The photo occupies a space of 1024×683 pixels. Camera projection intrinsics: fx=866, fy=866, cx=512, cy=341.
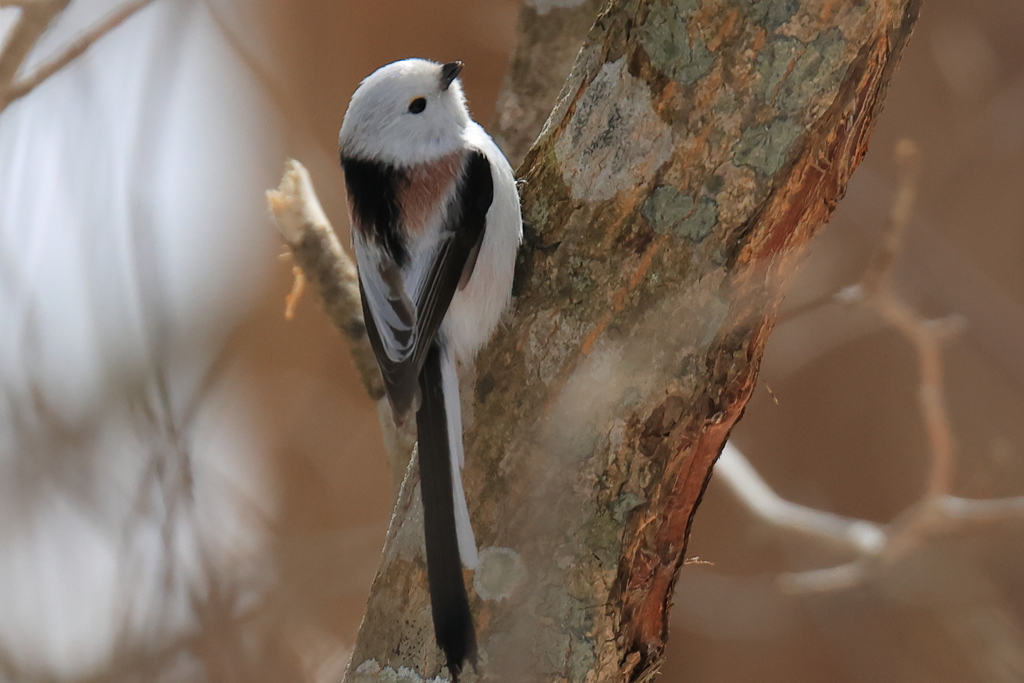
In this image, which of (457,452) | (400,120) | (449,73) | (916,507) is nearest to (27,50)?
(400,120)

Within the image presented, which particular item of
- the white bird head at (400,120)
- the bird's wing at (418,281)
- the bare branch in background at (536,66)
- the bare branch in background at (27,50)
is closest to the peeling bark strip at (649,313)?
the bird's wing at (418,281)

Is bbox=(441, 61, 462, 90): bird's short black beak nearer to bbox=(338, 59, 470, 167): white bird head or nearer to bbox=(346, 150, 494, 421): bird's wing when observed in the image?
bbox=(338, 59, 470, 167): white bird head

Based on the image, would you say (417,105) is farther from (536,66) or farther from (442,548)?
(442,548)

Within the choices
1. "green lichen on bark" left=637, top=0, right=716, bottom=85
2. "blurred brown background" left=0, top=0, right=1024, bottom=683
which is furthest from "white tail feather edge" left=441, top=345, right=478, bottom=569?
"blurred brown background" left=0, top=0, right=1024, bottom=683

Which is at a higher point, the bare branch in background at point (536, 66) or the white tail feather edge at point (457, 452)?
the bare branch in background at point (536, 66)

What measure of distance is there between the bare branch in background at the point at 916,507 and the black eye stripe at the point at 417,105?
0.87 meters

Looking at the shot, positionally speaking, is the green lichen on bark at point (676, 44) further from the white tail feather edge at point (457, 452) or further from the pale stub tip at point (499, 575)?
the pale stub tip at point (499, 575)

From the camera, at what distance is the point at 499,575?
3.67ft

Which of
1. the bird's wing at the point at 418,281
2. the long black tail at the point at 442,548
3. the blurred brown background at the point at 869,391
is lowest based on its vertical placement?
the blurred brown background at the point at 869,391

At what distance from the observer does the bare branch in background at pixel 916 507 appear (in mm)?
1675

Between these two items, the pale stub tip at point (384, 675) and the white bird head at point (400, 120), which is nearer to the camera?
the pale stub tip at point (384, 675)

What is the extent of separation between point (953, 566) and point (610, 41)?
2.67 meters

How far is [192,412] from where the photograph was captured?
148cm

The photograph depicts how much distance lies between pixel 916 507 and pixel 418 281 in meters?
1.24
